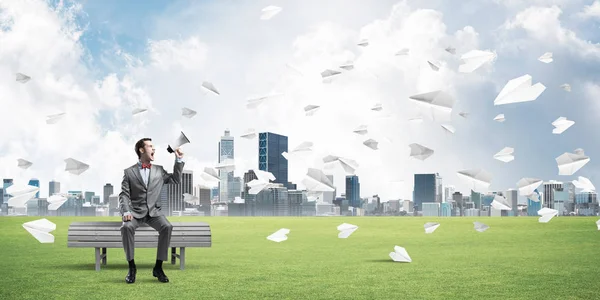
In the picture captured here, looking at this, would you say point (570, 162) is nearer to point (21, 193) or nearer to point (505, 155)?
point (505, 155)

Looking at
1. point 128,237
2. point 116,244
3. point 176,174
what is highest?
point 176,174

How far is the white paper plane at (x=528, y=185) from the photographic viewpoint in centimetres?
1588

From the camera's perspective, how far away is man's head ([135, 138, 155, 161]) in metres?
10.2

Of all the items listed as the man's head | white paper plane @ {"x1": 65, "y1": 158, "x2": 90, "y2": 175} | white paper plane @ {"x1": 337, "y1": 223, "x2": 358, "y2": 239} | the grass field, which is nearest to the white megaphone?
the man's head

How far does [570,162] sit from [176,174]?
32.4 ft

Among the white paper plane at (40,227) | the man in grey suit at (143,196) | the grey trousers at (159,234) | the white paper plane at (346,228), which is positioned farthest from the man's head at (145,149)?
the white paper plane at (346,228)

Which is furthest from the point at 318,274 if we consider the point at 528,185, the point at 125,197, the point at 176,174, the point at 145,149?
the point at 528,185

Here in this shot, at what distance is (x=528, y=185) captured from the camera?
A: 15953 millimetres

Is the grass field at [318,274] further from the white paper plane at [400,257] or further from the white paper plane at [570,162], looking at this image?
the white paper plane at [570,162]

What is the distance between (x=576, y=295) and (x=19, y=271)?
9734mm

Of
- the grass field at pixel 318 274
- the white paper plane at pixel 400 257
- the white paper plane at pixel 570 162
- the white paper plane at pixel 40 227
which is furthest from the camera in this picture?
the white paper plane at pixel 570 162

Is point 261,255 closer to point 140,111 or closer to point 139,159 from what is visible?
point 140,111

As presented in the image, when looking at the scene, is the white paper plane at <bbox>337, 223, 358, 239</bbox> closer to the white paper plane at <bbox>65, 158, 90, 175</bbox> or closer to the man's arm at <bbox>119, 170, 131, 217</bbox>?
the man's arm at <bbox>119, 170, 131, 217</bbox>

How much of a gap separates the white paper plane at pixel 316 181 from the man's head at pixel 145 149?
564 centimetres
